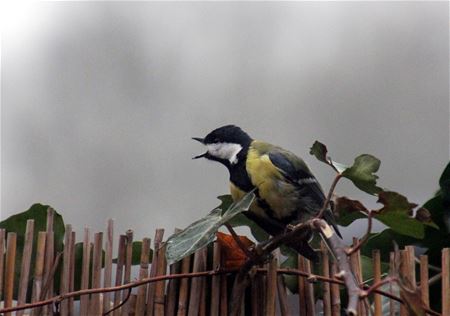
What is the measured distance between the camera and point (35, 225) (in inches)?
38.5

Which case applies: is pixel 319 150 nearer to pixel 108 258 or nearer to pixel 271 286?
pixel 271 286

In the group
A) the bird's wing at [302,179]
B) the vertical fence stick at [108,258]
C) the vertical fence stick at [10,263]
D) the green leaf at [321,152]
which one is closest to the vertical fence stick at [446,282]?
the green leaf at [321,152]

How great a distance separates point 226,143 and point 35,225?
36cm

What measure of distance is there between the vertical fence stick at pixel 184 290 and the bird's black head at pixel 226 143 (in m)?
0.33

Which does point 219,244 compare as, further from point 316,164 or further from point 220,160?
point 316,164

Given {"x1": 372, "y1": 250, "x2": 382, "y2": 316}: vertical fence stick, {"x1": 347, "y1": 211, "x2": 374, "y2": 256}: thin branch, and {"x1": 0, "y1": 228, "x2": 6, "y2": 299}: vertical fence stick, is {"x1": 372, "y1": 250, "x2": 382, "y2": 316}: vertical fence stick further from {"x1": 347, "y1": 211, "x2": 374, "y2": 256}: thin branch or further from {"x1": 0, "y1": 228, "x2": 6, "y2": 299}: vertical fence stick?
{"x1": 0, "y1": 228, "x2": 6, "y2": 299}: vertical fence stick

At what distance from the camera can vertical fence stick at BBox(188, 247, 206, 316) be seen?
88cm

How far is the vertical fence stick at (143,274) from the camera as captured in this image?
876mm

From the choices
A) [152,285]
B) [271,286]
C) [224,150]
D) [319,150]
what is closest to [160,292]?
[152,285]

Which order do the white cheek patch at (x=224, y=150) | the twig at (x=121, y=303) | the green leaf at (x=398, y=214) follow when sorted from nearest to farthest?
the green leaf at (x=398, y=214) → the twig at (x=121, y=303) → the white cheek patch at (x=224, y=150)

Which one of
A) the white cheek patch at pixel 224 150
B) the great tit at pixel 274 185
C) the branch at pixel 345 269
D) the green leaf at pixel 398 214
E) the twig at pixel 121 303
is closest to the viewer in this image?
the branch at pixel 345 269

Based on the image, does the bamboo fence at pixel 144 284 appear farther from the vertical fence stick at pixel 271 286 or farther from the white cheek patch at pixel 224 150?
the white cheek patch at pixel 224 150

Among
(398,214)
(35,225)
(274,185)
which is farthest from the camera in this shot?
(274,185)

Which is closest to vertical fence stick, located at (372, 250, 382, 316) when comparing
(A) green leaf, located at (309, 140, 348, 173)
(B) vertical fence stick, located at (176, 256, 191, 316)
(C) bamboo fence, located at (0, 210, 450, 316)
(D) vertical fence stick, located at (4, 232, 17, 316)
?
(C) bamboo fence, located at (0, 210, 450, 316)
